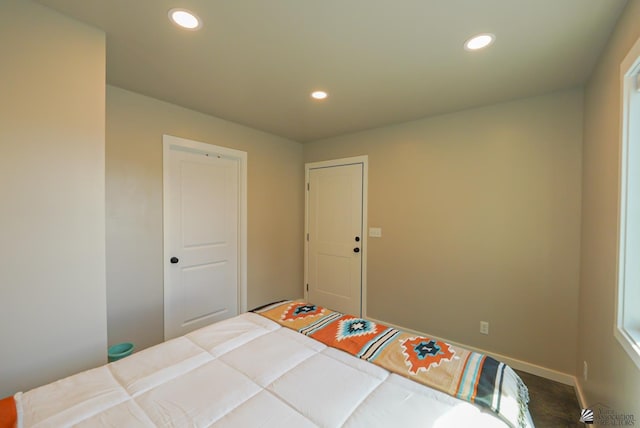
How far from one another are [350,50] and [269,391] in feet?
6.22

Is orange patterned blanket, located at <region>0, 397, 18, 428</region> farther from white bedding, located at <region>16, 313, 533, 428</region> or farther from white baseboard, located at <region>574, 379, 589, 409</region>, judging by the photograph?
white baseboard, located at <region>574, 379, 589, 409</region>

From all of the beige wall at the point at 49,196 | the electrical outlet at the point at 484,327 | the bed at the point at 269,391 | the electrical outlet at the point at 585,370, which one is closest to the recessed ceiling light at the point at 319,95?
the beige wall at the point at 49,196

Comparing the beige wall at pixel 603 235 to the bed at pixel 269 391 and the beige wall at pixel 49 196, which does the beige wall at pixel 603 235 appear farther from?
the beige wall at pixel 49 196

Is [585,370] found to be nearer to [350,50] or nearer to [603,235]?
[603,235]

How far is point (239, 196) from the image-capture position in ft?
10.3

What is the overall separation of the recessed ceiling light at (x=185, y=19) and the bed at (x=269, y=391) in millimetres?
1753

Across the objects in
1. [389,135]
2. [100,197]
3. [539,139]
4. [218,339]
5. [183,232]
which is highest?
[389,135]

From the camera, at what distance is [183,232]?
8.84ft

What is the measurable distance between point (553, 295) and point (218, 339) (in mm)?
2583

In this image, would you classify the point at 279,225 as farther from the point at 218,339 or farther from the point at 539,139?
the point at 539,139

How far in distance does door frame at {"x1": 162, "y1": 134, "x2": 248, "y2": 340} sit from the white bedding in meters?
1.34

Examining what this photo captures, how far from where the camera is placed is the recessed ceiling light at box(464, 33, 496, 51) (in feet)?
4.97

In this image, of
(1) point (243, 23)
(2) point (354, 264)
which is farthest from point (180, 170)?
(2) point (354, 264)

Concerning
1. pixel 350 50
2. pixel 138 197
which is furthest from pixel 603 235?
pixel 138 197
